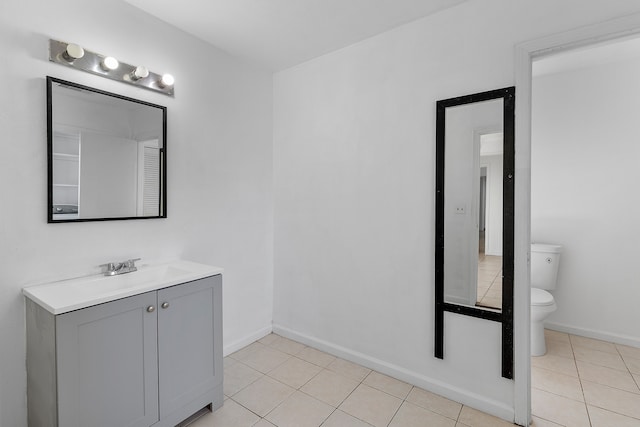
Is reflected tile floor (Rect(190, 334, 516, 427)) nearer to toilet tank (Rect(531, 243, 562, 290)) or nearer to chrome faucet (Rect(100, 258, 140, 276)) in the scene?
chrome faucet (Rect(100, 258, 140, 276))

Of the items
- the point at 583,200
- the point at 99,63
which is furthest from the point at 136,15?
the point at 583,200

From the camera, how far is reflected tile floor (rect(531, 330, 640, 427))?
174 cm

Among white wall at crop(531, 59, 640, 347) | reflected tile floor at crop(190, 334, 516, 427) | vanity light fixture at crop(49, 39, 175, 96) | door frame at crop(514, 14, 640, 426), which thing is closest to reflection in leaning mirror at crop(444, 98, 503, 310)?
door frame at crop(514, 14, 640, 426)

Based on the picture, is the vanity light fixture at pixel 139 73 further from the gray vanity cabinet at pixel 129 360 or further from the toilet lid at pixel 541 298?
the toilet lid at pixel 541 298

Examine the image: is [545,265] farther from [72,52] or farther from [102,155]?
[72,52]

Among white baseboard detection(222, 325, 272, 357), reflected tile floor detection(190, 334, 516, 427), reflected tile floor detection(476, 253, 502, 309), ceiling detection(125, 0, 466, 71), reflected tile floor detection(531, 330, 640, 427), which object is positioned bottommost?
reflected tile floor detection(190, 334, 516, 427)

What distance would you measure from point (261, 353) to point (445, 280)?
161cm

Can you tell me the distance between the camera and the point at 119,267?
179 cm

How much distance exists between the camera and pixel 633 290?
2.56 meters

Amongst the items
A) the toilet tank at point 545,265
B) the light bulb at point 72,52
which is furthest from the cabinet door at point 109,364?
the toilet tank at point 545,265

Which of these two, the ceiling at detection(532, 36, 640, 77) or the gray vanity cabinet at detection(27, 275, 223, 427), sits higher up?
the ceiling at detection(532, 36, 640, 77)

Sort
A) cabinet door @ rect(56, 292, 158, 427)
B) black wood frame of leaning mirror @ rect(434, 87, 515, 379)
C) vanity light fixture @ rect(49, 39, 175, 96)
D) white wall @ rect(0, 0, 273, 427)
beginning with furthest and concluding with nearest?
black wood frame of leaning mirror @ rect(434, 87, 515, 379)
vanity light fixture @ rect(49, 39, 175, 96)
white wall @ rect(0, 0, 273, 427)
cabinet door @ rect(56, 292, 158, 427)

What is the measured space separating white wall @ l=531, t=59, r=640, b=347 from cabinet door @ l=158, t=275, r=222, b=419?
307 centimetres

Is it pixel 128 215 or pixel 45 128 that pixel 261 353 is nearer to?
pixel 128 215
